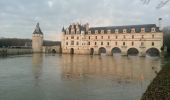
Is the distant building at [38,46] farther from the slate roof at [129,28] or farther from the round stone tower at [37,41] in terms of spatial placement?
the slate roof at [129,28]

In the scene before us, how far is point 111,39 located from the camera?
2325 inches

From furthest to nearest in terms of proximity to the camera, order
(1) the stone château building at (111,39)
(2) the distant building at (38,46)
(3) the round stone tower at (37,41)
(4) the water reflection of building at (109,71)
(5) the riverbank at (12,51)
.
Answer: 1. (3) the round stone tower at (37,41)
2. (2) the distant building at (38,46)
3. (5) the riverbank at (12,51)
4. (1) the stone château building at (111,39)
5. (4) the water reflection of building at (109,71)

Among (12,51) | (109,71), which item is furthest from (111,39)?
(109,71)

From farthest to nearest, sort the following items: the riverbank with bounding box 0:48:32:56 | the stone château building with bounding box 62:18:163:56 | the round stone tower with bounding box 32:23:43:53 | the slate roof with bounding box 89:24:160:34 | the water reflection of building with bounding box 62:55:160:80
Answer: the round stone tower with bounding box 32:23:43:53, the riverbank with bounding box 0:48:32:56, the slate roof with bounding box 89:24:160:34, the stone château building with bounding box 62:18:163:56, the water reflection of building with bounding box 62:55:160:80

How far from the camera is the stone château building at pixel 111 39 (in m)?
53.9

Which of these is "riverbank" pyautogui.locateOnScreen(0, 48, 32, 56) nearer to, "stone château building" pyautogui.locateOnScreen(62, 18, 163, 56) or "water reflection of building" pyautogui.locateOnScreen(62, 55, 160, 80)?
"stone château building" pyautogui.locateOnScreen(62, 18, 163, 56)

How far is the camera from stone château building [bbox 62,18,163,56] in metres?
53.9

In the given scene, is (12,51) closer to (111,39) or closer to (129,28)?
(111,39)

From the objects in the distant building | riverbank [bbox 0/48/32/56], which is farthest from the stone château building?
riverbank [bbox 0/48/32/56]

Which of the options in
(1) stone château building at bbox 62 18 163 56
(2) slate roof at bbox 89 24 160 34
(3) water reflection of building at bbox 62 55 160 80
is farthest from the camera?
(2) slate roof at bbox 89 24 160 34

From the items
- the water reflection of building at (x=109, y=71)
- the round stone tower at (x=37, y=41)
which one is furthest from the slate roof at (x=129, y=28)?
the water reflection of building at (x=109, y=71)

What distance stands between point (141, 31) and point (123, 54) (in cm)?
653

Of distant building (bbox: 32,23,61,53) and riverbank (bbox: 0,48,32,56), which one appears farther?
distant building (bbox: 32,23,61,53)

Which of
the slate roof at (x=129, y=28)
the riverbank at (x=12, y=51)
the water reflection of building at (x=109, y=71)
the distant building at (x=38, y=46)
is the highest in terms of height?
the slate roof at (x=129, y=28)
